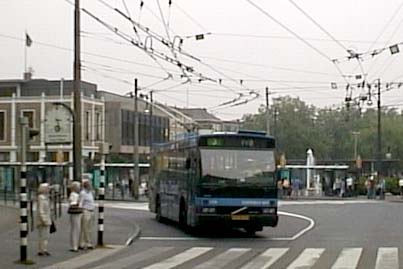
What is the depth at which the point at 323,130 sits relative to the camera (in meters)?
119

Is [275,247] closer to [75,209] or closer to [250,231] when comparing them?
[75,209]

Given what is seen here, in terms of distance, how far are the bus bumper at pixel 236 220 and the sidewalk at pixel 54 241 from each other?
7.53 feet

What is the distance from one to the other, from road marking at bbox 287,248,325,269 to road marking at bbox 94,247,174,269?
11.1 feet

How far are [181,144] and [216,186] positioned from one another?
13.1ft

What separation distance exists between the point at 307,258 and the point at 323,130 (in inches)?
3793

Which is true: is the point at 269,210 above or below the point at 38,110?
below

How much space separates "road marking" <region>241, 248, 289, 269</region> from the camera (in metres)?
21.7

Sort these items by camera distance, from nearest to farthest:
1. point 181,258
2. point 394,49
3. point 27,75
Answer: point 181,258
point 394,49
point 27,75

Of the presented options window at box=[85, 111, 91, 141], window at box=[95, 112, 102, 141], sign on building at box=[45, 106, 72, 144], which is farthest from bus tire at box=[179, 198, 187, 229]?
window at box=[95, 112, 102, 141]

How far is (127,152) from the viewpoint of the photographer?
341 feet

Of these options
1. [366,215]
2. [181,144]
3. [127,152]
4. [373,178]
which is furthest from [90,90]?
[181,144]

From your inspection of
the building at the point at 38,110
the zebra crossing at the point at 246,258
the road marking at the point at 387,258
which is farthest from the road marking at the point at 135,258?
the building at the point at 38,110

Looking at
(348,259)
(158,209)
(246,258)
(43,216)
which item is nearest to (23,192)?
(43,216)

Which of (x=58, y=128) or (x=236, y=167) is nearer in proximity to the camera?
(x=236, y=167)
